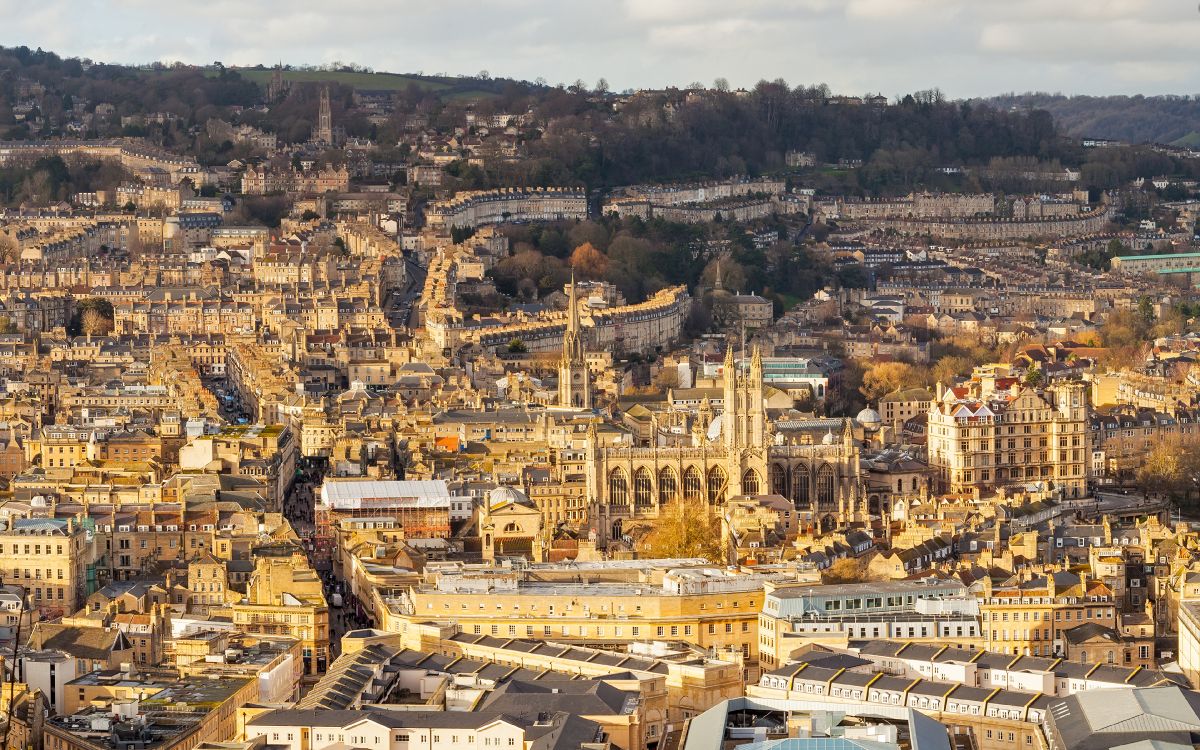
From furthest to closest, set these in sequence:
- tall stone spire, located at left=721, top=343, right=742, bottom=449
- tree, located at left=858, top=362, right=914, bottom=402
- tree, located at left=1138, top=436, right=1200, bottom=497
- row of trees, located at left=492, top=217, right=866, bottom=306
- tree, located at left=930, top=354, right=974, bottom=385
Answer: row of trees, located at left=492, top=217, right=866, bottom=306 < tree, located at left=930, top=354, right=974, bottom=385 < tree, located at left=858, top=362, right=914, bottom=402 < tree, located at left=1138, top=436, right=1200, bottom=497 < tall stone spire, located at left=721, top=343, right=742, bottom=449

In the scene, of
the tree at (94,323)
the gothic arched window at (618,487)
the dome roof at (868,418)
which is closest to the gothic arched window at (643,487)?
the gothic arched window at (618,487)

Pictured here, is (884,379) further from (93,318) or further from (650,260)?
(93,318)

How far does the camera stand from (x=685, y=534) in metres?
55.8

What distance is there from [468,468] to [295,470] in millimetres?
5400

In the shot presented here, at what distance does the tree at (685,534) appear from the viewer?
180 feet

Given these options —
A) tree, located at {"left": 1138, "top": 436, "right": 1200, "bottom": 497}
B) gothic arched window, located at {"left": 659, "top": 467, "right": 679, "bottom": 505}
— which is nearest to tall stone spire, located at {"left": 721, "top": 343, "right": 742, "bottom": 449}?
gothic arched window, located at {"left": 659, "top": 467, "right": 679, "bottom": 505}

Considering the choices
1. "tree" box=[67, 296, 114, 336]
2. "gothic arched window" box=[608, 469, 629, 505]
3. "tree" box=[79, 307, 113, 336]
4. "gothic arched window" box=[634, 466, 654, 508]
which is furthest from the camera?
"tree" box=[67, 296, 114, 336]

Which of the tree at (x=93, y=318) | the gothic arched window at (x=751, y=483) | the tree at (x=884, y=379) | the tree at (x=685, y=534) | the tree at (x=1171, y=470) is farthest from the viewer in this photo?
the tree at (x=93, y=318)

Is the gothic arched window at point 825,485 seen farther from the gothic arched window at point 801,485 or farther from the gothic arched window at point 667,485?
the gothic arched window at point 667,485

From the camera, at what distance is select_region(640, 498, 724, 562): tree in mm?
54750

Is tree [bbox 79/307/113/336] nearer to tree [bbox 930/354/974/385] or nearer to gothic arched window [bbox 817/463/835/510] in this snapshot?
tree [bbox 930/354/974/385]

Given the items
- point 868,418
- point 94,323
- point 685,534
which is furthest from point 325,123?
point 685,534

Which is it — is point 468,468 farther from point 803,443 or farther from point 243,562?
point 243,562

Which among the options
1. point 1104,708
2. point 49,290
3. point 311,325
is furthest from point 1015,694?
point 49,290
